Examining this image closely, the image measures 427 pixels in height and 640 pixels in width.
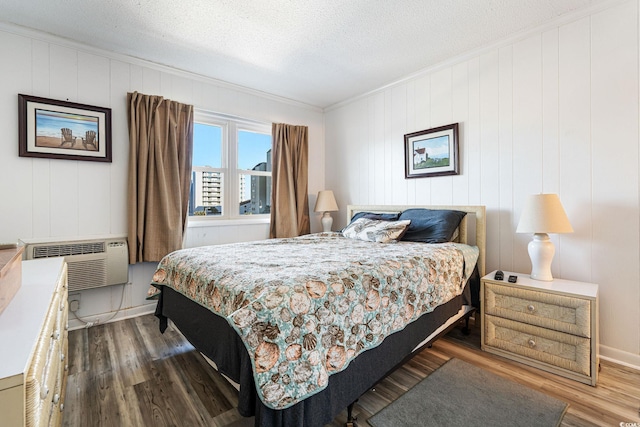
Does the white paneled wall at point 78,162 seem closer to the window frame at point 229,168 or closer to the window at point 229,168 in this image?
the window frame at point 229,168

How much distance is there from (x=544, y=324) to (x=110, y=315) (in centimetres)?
358

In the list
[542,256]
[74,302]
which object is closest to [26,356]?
[74,302]

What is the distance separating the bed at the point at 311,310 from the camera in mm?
1175

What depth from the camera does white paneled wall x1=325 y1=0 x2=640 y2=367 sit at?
6.77 ft

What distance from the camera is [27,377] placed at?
0.67 m

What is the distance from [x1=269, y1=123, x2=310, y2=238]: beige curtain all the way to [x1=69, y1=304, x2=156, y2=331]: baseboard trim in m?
1.58

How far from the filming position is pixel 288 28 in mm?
2414

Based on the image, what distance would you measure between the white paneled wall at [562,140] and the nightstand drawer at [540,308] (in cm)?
54

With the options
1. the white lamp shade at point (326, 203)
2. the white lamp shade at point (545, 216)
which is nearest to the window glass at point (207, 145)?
the white lamp shade at point (326, 203)

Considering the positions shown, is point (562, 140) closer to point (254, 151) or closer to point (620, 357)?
point (620, 357)

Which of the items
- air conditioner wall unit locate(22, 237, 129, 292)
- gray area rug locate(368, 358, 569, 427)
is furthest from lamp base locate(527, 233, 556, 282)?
air conditioner wall unit locate(22, 237, 129, 292)

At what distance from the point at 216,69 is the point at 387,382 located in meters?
3.25

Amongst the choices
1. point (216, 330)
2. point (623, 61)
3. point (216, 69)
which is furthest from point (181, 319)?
point (623, 61)

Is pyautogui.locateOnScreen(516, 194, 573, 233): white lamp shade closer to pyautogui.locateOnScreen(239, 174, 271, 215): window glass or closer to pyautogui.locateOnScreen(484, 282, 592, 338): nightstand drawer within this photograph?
pyautogui.locateOnScreen(484, 282, 592, 338): nightstand drawer
